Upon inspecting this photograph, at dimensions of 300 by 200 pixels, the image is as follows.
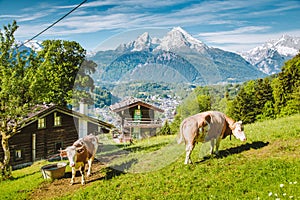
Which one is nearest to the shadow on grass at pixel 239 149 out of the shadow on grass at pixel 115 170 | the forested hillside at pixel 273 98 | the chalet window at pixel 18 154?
the shadow on grass at pixel 115 170

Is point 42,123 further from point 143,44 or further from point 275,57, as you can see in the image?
point 275,57

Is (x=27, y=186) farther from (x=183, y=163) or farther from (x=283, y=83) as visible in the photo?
(x=283, y=83)

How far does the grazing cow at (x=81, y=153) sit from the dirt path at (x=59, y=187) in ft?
0.72

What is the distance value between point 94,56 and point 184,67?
2.24 m

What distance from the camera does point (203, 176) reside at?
23.8 feet

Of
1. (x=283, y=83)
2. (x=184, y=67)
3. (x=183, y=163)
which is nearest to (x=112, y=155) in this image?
(x=183, y=163)

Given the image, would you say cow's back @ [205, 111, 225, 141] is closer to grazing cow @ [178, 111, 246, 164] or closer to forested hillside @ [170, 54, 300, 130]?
grazing cow @ [178, 111, 246, 164]

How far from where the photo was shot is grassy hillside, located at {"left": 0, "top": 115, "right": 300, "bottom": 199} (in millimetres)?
6242

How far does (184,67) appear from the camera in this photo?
22.3ft

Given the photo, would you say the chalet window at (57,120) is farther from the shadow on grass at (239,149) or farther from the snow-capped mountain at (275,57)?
the shadow on grass at (239,149)

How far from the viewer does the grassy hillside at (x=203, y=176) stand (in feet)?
20.5

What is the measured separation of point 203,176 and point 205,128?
1364 millimetres

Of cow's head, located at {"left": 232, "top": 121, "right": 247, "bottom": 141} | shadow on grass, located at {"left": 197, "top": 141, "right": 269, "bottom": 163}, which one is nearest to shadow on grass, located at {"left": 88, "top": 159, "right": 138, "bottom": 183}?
shadow on grass, located at {"left": 197, "top": 141, "right": 269, "bottom": 163}

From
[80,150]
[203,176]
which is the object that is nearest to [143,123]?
[203,176]
